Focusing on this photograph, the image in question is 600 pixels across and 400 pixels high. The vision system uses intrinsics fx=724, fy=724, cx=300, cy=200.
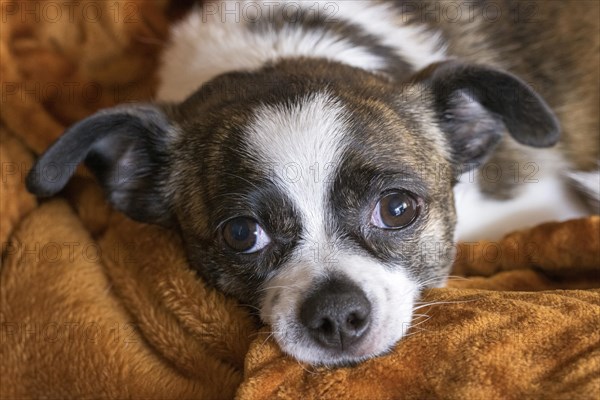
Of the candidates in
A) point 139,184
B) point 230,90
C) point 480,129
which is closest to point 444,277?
Answer: point 480,129

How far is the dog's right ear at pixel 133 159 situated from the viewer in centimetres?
193

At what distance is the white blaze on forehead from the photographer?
1.76 metres

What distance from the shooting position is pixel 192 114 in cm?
206

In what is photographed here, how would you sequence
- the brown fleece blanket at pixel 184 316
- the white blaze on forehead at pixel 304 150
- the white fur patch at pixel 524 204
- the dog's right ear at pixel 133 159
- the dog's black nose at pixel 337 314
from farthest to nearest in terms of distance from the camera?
the white fur patch at pixel 524 204 < the dog's right ear at pixel 133 159 < the white blaze on forehead at pixel 304 150 < the dog's black nose at pixel 337 314 < the brown fleece blanket at pixel 184 316

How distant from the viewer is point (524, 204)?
8.26ft

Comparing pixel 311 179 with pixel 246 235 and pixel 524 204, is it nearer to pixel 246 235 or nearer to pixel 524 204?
pixel 246 235

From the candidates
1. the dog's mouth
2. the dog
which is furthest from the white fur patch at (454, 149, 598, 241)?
the dog's mouth

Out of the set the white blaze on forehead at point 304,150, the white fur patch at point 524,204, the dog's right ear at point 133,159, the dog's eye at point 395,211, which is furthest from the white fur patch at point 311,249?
the white fur patch at point 524,204

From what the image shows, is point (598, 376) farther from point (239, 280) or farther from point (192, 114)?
point (192, 114)

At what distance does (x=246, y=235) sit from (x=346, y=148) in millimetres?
332

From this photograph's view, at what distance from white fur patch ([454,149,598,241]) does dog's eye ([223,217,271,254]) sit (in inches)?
32.3

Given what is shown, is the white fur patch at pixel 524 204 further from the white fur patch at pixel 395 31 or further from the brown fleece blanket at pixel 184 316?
the white fur patch at pixel 395 31

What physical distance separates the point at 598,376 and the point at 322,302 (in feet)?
1.92

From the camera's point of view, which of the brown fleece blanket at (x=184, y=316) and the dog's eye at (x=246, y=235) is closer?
the brown fleece blanket at (x=184, y=316)
